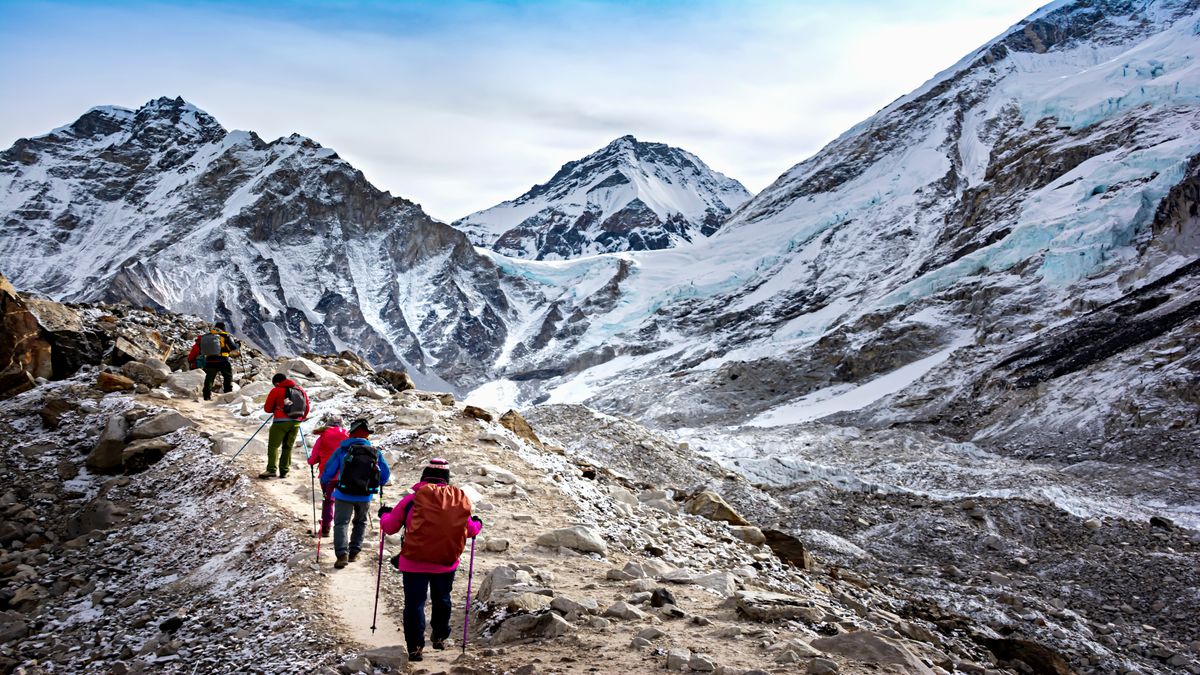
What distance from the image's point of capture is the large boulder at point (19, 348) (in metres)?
18.5

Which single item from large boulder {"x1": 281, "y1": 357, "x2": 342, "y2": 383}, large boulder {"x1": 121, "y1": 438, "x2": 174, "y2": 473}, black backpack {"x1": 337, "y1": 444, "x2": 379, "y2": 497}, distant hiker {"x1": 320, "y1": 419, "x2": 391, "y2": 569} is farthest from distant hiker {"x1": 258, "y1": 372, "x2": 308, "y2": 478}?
large boulder {"x1": 281, "y1": 357, "x2": 342, "y2": 383}

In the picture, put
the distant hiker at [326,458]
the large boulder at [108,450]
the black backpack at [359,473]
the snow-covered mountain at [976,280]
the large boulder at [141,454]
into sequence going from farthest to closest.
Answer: the snow-covered mountain at [976,280] → the large boulder at [108,450] → the large boulder at [141,454] → the distant hiker at [326,458] → the black backpack at [359,473]

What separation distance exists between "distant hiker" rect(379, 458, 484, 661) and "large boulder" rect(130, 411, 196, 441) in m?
10.6

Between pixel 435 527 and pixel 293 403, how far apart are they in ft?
24.8

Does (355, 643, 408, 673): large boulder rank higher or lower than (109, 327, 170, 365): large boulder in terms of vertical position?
lower

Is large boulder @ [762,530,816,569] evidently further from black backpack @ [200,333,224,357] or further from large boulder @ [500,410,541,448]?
black backpack @ [200,333,224,357]

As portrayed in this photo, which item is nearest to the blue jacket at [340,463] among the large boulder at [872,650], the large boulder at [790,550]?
the large boulder at [872,650]

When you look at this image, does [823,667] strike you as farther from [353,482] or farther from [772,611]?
[353,482]

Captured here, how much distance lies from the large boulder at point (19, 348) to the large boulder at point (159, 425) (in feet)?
16.5

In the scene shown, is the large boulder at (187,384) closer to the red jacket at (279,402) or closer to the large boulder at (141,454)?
the large boulder at (141,454)

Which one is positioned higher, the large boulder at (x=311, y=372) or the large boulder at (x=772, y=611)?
the large boulder at (x=311, y=372)

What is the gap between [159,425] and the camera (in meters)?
16.2

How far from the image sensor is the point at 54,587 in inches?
415

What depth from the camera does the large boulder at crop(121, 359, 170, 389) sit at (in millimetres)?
19984
